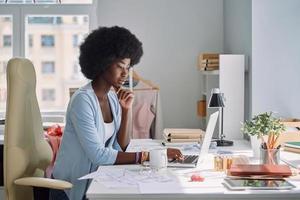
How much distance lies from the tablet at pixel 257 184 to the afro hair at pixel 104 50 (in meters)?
0.90

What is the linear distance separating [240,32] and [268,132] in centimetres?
148

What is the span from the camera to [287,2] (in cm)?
318

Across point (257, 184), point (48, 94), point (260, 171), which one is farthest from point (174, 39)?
point (257, 184)

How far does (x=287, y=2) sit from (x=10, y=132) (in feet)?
6.87

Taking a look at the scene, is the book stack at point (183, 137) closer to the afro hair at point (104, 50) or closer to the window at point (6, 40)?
the afro hair at point (104, 50)

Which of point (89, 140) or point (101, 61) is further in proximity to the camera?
point (101, 61)

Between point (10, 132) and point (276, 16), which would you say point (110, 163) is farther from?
point (276, 16)

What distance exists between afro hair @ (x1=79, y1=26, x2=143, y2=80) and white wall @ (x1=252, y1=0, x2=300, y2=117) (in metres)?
1.06

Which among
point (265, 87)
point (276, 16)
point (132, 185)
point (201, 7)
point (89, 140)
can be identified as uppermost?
point (201, 7)

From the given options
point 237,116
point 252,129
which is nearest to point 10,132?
point 252,129

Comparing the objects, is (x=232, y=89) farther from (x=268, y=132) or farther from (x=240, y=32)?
(x=268, y=132)

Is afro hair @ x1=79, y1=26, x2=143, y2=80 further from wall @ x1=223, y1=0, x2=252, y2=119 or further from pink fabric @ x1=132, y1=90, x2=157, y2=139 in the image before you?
pink fabric @ x1=132, y1=90, x2=157, y2=139

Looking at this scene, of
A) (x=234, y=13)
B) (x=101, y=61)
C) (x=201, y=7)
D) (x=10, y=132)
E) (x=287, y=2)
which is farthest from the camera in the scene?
(x=201, y=7)

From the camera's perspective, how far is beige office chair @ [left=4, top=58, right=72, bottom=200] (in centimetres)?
211
